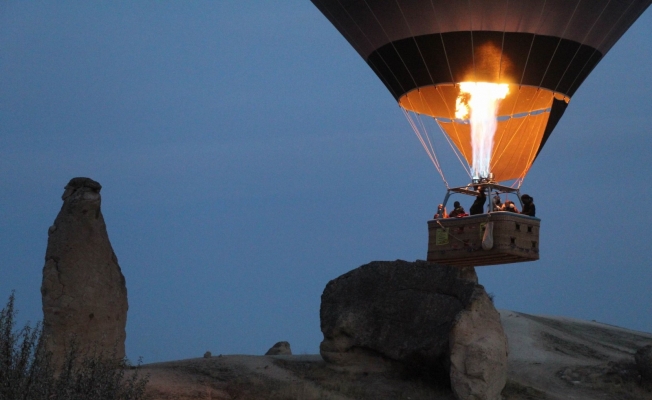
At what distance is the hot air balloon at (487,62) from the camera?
22859mm

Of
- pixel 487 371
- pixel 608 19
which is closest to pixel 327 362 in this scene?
pixel 487 371

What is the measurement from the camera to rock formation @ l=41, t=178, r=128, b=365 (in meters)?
19.2

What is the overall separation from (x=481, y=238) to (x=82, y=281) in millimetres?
7351

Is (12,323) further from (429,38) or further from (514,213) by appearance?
(429,38)

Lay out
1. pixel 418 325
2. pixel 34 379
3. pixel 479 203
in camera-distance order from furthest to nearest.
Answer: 1. pixel 418 325
2. pixel 479 203
3. pixel 34 379

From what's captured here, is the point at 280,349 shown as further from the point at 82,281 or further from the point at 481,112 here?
→ the point at 82,281

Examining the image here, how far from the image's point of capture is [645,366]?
1065 inches

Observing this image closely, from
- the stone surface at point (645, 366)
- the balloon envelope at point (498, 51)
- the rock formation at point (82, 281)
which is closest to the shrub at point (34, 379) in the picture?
the rock formation at point (82, 281)

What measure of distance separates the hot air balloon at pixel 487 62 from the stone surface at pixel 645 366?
6460mm

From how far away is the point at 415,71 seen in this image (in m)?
23.7

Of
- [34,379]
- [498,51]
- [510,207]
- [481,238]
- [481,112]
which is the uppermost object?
[498,51]

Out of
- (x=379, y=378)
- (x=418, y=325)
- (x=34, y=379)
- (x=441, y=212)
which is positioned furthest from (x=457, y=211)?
(x=34, y=379)

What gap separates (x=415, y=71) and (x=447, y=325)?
535cm

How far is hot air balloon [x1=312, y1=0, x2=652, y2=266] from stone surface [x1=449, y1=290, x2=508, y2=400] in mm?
1127
